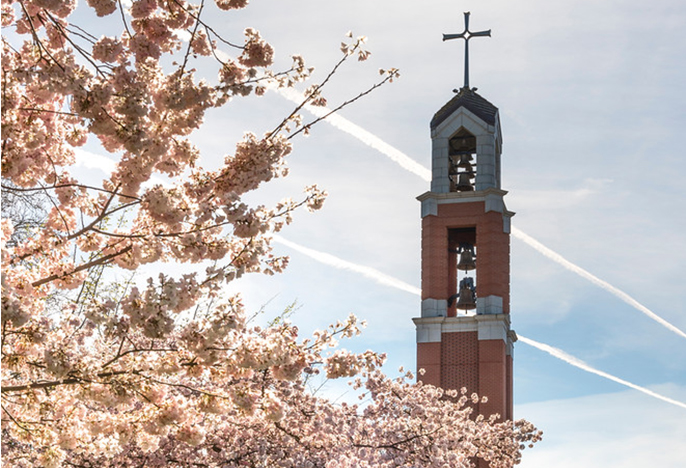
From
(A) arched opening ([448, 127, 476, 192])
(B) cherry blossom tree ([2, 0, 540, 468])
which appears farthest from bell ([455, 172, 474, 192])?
(B) cherry blossom tree ([2, 0, 540, 468])

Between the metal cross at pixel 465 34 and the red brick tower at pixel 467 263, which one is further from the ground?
the metal cross at pixel 465 34

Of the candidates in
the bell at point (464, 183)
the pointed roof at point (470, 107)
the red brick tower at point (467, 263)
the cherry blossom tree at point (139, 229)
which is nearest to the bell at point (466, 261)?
the red brick tower at point (467, 263)

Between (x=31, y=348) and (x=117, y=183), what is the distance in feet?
5.24

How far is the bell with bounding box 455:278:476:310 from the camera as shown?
34.8 m

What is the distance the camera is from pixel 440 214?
117ft

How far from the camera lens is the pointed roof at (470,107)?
35750 mm

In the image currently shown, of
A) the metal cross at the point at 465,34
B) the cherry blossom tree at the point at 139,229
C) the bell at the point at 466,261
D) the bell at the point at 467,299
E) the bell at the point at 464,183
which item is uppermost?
the metal cross at the point at 465,34

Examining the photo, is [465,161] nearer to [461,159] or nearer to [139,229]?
[461,159]

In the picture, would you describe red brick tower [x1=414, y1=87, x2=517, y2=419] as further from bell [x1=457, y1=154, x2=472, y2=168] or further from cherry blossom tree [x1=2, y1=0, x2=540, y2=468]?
cherry blossom tree [x1=2, y1=0, x2=540, y2=468]

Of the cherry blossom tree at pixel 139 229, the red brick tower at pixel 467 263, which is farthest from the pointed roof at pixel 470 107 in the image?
the cherry blossom tree at pixel 139 229

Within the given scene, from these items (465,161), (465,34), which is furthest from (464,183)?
(465,34)

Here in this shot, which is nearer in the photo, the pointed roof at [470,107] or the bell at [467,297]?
the bell at [467,297]

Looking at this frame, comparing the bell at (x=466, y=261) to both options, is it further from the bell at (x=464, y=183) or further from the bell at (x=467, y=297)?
the bell at (x=464, y=183)

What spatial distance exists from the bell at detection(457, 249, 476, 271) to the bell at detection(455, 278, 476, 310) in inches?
28.5
